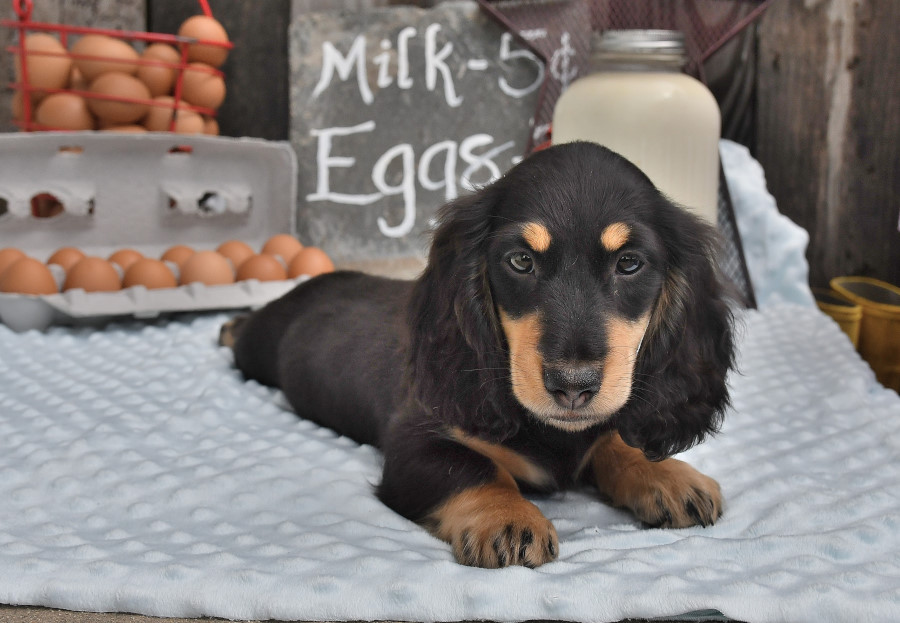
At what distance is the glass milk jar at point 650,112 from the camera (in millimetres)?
3020

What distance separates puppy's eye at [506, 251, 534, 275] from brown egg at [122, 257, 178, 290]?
2.41m

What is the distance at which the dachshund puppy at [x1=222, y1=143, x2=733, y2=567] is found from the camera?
4.86 feet

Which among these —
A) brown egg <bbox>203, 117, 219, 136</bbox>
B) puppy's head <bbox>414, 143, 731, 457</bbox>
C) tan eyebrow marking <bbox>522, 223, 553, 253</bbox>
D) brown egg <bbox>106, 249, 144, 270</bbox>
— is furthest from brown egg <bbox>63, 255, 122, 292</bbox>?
tan eyebrow marking <bbox>522, 223, 553, 253</bbox>

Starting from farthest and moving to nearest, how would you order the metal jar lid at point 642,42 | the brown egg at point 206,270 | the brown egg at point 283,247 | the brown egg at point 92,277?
the brown egg at point 283,247, the brown egg at point 206,270, the brown egg at point 92,277, the metal jar lid at point 642,42

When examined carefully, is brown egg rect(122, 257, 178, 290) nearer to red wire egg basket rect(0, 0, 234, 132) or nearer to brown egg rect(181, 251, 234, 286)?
brown egg rect(181, 251, 234, 286)

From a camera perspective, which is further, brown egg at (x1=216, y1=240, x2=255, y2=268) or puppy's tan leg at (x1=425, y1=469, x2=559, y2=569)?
brown egg at (x1=216, y1=240, x2=255, y2=268)

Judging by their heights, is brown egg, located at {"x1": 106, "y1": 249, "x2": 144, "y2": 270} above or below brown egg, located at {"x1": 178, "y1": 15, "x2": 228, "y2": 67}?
below

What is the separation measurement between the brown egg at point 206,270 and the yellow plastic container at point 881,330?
2644 millimetres

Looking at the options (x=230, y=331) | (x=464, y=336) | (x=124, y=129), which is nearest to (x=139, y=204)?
(x=124, y=129)

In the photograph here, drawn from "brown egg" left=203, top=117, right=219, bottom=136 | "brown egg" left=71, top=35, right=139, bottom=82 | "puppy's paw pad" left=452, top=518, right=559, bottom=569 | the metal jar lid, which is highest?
the metal jar lid

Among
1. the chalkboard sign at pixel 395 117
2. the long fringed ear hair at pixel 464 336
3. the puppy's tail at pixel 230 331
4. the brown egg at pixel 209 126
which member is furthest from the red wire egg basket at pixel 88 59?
the long fringed ear hair at pixel 464 336

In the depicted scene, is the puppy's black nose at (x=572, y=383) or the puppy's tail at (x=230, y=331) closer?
the puppy's black nose at (x=572, y=383)

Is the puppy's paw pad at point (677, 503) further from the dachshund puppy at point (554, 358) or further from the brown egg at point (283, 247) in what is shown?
the brown egg at point (283, 247)

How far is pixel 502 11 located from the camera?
4066mm
